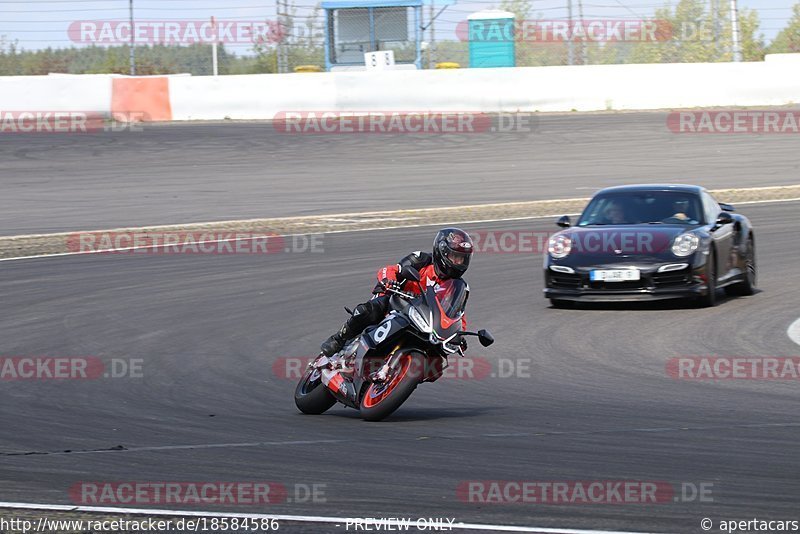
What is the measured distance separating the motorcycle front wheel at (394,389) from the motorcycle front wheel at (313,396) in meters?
0.46

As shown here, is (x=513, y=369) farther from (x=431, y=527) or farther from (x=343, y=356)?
(x=431, y=527)

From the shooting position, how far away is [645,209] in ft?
49.5

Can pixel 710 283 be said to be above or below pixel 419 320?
below

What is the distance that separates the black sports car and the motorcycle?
5.68 metres

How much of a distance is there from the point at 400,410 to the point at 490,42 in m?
34.1

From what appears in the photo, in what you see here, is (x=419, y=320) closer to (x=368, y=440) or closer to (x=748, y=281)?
(x=368, y=440)

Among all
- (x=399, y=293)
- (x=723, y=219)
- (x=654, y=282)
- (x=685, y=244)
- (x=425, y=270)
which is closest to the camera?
(x=399, y=293)

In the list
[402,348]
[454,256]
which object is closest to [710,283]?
[454,256]

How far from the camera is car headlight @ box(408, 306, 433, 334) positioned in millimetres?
8250

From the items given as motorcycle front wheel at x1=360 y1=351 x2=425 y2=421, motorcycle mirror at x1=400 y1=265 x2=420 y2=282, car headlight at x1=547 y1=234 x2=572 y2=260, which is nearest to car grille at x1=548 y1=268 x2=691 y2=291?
car headlight at x1=547 y1=234 x2=572 y2=260

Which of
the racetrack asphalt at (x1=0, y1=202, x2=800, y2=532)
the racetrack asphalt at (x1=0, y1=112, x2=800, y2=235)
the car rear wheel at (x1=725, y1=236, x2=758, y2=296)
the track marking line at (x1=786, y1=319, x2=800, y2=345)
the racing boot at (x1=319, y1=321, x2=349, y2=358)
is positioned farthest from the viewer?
the racetrack asphalt at (x1=0, y1=112, x2=800, y2=235)

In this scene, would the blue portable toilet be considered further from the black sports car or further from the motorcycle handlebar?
the motorcycle handlebar

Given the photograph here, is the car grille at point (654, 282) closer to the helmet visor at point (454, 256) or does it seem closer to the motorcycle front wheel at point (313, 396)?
the motorcycle front wheel at point (313, 396)

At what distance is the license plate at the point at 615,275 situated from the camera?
13906mm
